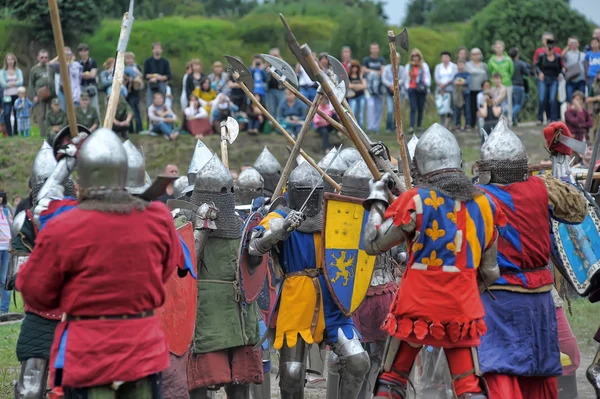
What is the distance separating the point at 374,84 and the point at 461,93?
155cm

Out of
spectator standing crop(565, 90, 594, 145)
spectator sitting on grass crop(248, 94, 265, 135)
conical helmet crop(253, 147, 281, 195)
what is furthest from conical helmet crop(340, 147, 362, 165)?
A: spectator sitting on grass crop(248, 94, 265, 135)

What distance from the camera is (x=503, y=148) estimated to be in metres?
6.53

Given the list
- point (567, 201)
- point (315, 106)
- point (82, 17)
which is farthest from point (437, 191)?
point (82, 17)

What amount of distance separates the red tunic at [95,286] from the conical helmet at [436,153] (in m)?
1.72

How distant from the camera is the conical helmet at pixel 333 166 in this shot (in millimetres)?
8367

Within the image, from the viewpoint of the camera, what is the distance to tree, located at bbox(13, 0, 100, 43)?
2598 cm

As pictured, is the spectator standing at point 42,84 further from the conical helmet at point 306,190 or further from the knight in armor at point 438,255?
the knight in armor at point 438,255

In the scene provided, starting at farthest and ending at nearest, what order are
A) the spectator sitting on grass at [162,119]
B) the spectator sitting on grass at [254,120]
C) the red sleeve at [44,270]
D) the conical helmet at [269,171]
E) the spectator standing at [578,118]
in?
1. the spectator sitting on grass at [254,120]
2. the spectator sitting on grass at [162,119]
3. the spectator standing at [578,118]
4. the conical helmet at [269,171]
5. the red sleeve at [44,270]

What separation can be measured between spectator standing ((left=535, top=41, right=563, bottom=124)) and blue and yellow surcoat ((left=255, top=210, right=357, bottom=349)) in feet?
41.1

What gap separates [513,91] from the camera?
1938 cm

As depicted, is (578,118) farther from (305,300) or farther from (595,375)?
(305,300)

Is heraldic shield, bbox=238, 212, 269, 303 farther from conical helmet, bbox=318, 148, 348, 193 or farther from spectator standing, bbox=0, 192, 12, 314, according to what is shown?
spectator standing, bbox=0, 192, 12, 314

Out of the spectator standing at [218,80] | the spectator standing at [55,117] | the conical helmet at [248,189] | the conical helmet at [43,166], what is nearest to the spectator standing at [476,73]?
the spectator standing at [218,80]

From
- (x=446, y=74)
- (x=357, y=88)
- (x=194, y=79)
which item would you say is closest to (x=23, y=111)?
(x=194, y=79)
